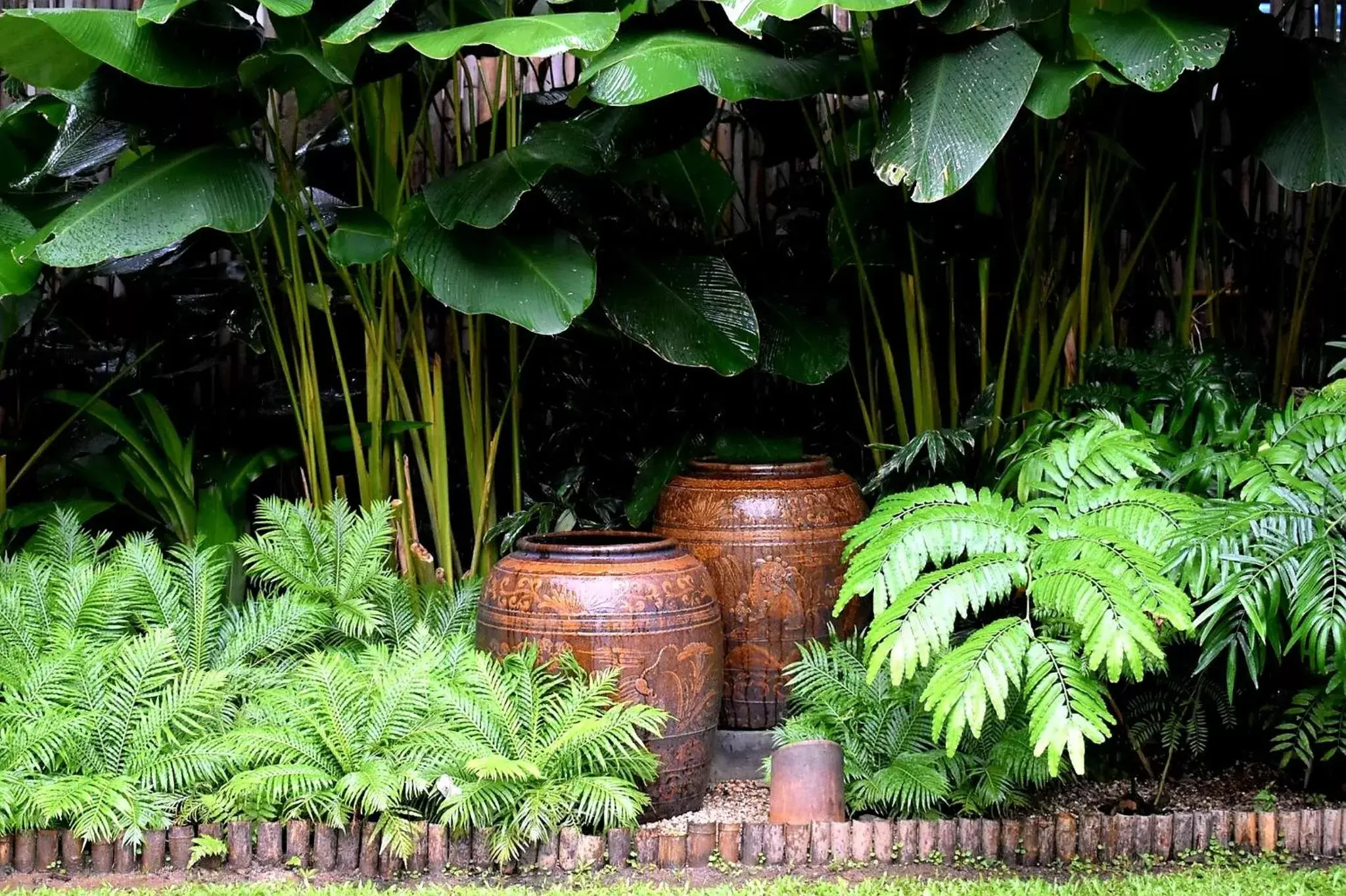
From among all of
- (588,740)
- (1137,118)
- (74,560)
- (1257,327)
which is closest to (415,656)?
(588,740)

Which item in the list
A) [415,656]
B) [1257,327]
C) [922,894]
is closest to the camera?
[922,894]

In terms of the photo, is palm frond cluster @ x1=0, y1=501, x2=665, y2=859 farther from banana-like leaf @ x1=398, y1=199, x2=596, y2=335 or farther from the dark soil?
the dark soil

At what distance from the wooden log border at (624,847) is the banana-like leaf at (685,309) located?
1246mm

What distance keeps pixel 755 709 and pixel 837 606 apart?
93 cm

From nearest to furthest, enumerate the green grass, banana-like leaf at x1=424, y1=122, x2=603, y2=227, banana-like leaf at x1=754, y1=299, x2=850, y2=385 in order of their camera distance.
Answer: the green grass → banana-like leaf at x1=424, y1=122, x2=603, y2=227 → banana-like leaf at x1=754, y1=299, x2=850, y2=385

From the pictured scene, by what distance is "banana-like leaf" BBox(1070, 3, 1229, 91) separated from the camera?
110 inches

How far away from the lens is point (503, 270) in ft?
9.94

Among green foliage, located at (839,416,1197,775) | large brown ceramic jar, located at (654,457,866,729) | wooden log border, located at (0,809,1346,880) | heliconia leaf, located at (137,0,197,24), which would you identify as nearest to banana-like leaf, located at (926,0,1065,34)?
green foliage, located at (839,416,1197,775)

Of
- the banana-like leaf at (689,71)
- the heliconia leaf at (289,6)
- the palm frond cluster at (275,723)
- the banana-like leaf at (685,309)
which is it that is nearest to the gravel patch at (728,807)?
the palm frond cluster at (275,723)

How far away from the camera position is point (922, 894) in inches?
91.1

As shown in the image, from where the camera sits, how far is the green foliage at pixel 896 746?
2.59m

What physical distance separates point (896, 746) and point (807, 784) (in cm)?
30

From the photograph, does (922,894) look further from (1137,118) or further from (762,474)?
(1137,118)

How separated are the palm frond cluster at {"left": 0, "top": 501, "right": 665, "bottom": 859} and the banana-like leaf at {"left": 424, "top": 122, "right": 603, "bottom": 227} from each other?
1053 mm
